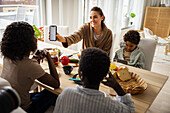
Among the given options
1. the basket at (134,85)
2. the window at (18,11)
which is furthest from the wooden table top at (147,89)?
the window at (18,11)

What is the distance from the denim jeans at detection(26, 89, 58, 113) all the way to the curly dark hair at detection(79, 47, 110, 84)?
62 cm

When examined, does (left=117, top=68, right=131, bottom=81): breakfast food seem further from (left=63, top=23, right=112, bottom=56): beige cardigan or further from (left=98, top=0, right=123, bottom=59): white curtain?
(left=98, top=0, right=123, bottom=59): white curtain

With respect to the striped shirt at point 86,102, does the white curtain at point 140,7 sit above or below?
above

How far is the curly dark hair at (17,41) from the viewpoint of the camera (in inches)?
44.9

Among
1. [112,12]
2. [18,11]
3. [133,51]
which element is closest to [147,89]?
[133,51]

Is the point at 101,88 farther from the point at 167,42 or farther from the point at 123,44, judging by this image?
the point at 167,42

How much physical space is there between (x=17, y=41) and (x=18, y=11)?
216 cm

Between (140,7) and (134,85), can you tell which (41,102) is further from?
(140,7)

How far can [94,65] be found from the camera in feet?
2.97

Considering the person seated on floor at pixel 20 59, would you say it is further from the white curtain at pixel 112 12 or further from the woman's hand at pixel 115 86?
the white curtain at pixel 112 12

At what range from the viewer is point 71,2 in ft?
11.5

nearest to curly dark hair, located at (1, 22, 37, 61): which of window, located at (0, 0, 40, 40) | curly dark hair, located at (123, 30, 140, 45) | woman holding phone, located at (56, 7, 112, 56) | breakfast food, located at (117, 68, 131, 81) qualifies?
breakfast food, located at (117, 68, 131, 81)

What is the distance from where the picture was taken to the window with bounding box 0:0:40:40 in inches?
111

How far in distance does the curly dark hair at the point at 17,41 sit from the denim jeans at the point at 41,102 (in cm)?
41
